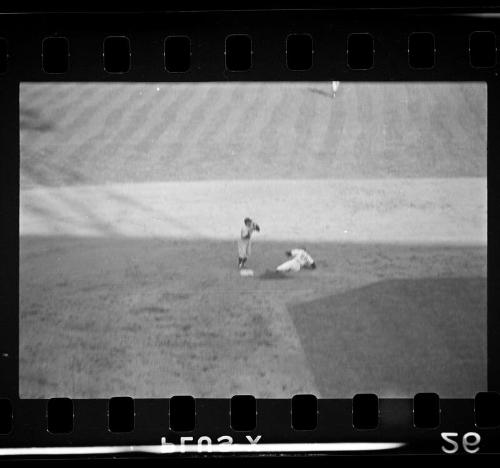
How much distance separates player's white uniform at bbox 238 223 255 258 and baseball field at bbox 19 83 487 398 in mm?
31

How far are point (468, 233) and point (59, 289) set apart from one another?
1.74m

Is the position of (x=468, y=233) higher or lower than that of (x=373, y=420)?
higher

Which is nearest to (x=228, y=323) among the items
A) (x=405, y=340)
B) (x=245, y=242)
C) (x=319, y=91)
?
(x=245, y=242)

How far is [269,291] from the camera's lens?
3.40 m

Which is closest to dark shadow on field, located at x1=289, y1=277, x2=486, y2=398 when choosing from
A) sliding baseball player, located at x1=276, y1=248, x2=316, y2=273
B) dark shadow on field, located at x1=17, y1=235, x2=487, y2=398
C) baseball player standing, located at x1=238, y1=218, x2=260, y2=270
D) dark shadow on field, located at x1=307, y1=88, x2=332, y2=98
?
dark shadow on field, located at x1=17, y1=235, x2=487, y2=398

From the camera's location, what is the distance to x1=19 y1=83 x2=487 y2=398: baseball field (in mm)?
3201

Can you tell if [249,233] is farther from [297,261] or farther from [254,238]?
[297,261]

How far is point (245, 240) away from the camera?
340 cm

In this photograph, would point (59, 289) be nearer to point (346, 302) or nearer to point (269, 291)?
point (269, 291)

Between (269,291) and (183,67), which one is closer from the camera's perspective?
(183,67)

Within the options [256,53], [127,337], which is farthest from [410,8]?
[127,337]

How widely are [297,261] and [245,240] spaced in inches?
9.9

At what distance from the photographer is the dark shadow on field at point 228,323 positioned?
10.5ft

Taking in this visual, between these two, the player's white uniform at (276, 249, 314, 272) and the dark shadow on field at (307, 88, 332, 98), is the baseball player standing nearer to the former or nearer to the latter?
the player's white uniform at (276, 249, 314, 272)
